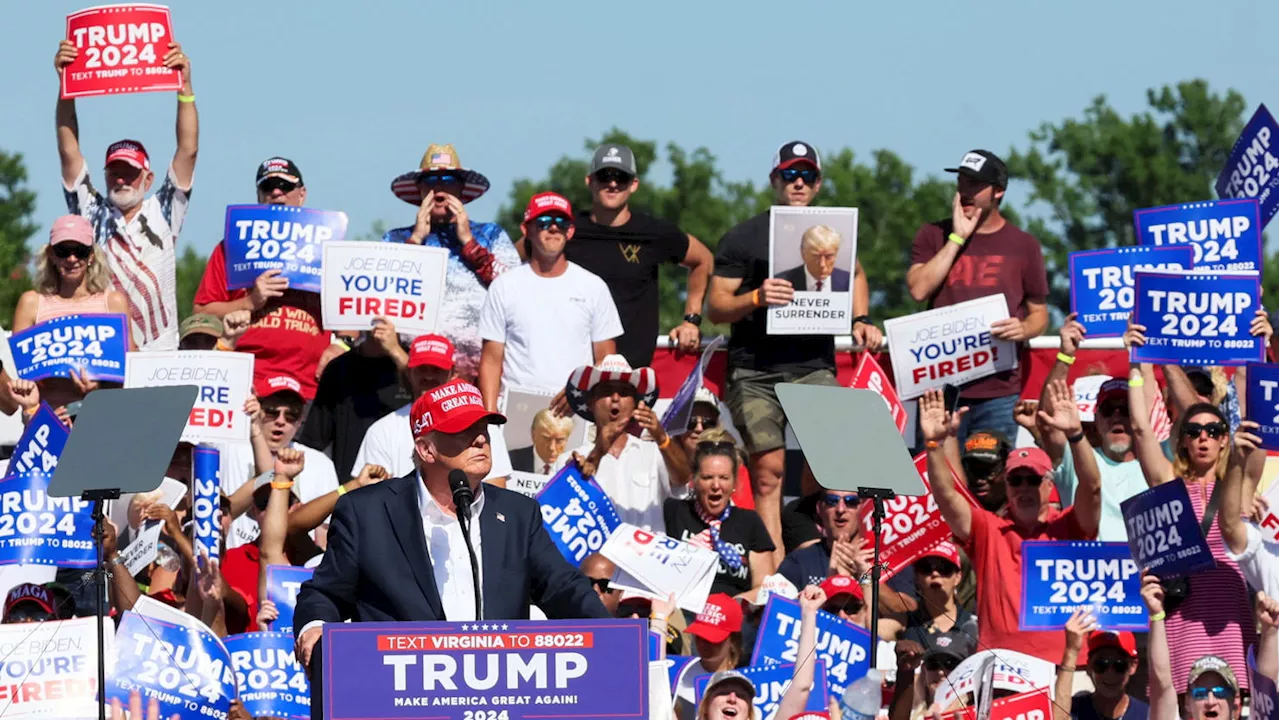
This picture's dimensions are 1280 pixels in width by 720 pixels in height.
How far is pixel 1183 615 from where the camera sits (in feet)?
38.1

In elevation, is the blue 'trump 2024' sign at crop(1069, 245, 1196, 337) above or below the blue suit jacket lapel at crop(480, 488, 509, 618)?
above

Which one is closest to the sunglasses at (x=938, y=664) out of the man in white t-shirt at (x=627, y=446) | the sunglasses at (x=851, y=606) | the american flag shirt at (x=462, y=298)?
the sunglasses at (x=851, y=606)

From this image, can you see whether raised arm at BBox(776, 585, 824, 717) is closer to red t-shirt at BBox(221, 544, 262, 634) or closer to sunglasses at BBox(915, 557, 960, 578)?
sunglasses at BBox(915, 557, 960, 578)

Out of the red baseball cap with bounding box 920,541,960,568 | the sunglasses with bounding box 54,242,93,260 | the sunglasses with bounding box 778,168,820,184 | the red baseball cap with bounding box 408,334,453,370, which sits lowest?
the red baseball cap with bounding box 920,541,960,568

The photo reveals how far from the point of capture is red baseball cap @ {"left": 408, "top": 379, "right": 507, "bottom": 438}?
861cm

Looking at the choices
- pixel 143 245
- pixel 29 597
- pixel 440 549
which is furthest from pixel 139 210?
pixel 440 549

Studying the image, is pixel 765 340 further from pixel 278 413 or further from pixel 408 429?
pixel 278 413

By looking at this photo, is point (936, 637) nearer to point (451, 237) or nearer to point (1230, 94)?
point (451, 237)

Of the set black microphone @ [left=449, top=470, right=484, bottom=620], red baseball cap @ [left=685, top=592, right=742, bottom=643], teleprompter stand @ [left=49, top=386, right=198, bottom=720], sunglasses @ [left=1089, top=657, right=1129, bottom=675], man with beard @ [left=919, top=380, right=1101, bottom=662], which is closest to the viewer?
black microphone @ [left=449, top=470, right=484, bottom=620]

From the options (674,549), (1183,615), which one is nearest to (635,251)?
(674,549)

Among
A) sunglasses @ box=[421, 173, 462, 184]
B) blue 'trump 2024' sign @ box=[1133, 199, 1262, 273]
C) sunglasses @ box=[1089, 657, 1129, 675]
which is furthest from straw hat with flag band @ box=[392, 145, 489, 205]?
sunglasses @ box=[1089, 657, 1129, 675]

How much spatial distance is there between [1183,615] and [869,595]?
1521 mm

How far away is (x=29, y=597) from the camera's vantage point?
1166 centimetres

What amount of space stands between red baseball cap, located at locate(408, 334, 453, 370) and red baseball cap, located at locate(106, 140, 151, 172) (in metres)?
2.10
